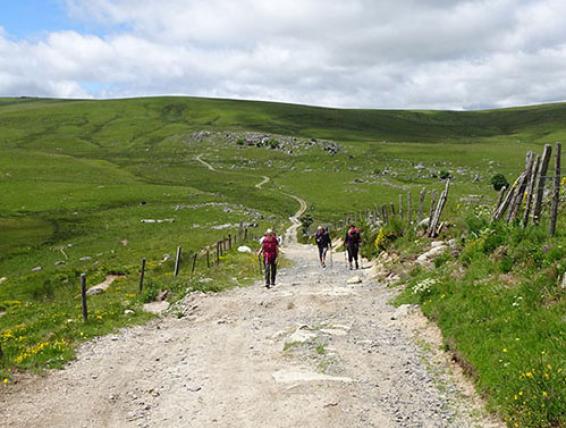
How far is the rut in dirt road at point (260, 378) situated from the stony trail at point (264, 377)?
0.09ft

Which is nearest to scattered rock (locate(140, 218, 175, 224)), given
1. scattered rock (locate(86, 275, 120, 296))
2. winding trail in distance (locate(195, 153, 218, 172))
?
scattered rock (locate(86, 275, 120, 296))

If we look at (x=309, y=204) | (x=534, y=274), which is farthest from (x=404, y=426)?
(x=309, y=204)

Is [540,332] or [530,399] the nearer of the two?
[530,399]

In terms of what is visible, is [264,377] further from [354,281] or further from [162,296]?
[354,281]

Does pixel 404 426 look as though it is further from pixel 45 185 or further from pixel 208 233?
pixel 45 185

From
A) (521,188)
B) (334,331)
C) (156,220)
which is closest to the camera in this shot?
(334,331)

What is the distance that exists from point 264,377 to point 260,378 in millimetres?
105

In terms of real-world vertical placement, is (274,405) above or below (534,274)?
below

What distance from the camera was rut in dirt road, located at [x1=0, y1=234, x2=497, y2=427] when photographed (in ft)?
36.1

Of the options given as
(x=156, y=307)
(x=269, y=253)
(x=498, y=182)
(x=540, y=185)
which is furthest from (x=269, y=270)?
(x=498, y=182)

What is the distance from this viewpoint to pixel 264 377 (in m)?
12.9

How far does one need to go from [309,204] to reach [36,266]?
51757 mm

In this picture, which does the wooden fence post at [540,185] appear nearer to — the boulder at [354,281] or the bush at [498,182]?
the boulder at [354,281]

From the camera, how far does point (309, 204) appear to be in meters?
97.1
